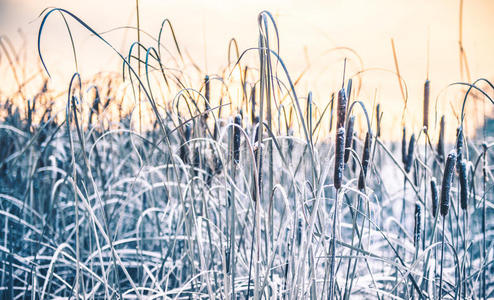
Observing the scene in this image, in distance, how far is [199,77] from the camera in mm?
1415

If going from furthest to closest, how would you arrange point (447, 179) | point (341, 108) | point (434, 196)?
1. point (434, 196)
2. point (447, 179)
3. point (341, 108)

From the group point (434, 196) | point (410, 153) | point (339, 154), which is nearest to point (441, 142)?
point (410, 153)

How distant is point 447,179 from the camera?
0.69m

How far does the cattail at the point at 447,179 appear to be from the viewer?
0.69m

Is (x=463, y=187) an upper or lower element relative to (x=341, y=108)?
lower

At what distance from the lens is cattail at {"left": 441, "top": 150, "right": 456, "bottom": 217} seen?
2.25 ft

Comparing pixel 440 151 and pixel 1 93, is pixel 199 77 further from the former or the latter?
pixel 1 93

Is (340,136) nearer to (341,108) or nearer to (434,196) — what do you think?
(341,108)

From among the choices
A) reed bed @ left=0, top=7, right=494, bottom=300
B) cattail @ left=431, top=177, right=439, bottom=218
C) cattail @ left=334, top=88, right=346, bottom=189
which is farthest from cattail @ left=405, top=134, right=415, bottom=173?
cattail @ left=334, top=88, right=346, bottom=189

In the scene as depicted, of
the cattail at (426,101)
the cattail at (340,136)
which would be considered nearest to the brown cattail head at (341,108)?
the cattail at (340,136)

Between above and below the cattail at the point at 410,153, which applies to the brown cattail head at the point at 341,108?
above

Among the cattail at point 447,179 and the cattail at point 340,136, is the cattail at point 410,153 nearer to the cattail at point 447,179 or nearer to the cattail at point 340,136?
the cattail at point 447,179

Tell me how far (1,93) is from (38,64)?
425mm

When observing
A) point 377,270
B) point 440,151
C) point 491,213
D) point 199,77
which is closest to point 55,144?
point 199,77
